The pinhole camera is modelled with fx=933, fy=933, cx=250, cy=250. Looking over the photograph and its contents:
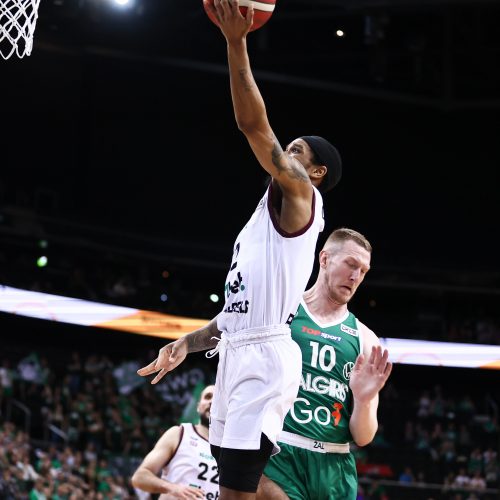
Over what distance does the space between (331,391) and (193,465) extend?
260 centimetres

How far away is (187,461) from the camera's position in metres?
7.47

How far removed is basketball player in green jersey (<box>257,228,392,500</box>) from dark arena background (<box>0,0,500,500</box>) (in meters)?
15.3

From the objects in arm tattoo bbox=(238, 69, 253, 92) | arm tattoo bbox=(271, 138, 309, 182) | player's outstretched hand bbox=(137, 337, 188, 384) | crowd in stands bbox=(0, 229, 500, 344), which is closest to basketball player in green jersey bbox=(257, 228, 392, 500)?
player's outstretched hand bbox=(137, 337, 188, 384)

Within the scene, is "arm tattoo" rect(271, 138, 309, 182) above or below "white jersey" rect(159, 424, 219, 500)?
above

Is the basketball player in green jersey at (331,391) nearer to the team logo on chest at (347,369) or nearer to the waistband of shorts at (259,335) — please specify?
the team logo on chest at (347,369)

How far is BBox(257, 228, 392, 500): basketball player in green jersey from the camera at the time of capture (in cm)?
501

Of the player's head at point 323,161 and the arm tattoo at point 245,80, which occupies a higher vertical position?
the arm tattoo at point 245,80

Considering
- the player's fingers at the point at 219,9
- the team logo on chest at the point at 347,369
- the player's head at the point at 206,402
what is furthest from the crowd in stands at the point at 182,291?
the player's fingers at the point at 219,9

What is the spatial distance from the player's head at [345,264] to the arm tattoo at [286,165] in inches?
51.9

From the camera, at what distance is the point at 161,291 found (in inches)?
907

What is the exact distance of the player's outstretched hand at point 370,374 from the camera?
4926 millimetres

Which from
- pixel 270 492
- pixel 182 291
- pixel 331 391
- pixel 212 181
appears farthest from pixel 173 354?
pixel 212 181

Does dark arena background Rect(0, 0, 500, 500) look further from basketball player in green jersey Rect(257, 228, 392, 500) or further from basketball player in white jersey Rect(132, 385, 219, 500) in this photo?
A: basketball player in green jersey Rect(257, 228, 392, 500)

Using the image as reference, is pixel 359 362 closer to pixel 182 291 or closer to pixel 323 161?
pixel 323 161
